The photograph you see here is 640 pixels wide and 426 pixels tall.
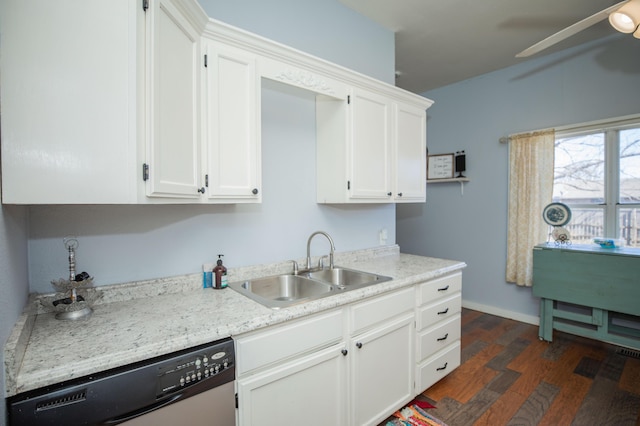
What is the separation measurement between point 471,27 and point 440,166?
1.82 meters

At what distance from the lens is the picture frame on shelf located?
13.5 feet

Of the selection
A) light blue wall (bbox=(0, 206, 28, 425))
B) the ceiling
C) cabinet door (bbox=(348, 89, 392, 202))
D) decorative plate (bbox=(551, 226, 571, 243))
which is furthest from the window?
light blue wall (bbox=(0, 206, 28, 425))

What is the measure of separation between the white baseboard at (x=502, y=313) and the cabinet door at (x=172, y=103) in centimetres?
382

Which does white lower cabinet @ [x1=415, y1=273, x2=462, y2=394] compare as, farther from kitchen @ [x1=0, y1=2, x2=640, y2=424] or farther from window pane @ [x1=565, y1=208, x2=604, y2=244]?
window pane @ [x1=565, y1=208, x2=604, y2=244]

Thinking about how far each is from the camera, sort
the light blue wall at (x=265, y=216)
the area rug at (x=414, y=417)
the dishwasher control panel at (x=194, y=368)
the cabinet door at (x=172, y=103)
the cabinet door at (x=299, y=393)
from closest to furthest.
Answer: the dishwasher control panel at (x=194, y=368)
the cabinet door at (x=172, y=103)
the cabinet door at (x=299, y=393)
the light blue wall at (x=265, y=216)
the area rug at (x=414, y=417)

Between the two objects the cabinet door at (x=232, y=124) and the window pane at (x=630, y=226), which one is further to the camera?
the window pane at (x=630, y=226)

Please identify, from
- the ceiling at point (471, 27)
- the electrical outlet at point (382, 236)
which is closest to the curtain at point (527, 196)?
the ceiling at point (471, 27)

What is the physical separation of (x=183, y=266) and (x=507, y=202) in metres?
3.56

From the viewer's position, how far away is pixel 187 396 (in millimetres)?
1058

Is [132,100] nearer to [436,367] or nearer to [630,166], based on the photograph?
[436,367]

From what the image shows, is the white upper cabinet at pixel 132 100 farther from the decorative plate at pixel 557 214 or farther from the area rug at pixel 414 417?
the decorative plate at pixel 557 214

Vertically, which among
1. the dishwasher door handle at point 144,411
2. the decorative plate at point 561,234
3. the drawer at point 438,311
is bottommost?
the drawer at point 438,311

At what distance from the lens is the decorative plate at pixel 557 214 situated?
293 centimetres

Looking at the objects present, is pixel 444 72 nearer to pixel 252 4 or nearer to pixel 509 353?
pixel 252 4
